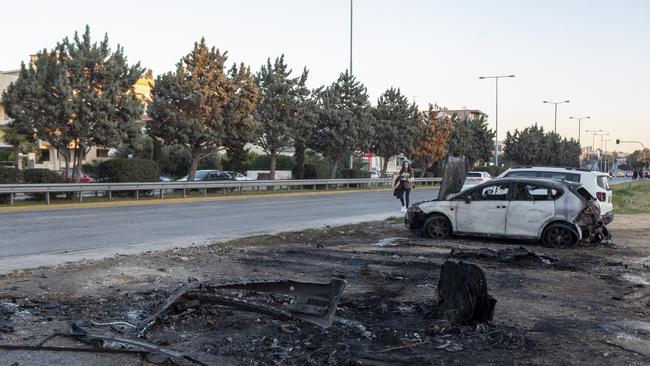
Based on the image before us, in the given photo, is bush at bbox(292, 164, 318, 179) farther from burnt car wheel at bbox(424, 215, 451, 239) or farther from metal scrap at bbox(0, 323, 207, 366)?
metal scrap at bbox(0, 323, 207, 366)

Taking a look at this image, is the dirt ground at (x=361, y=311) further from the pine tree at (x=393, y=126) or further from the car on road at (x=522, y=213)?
the pine tree at (x=393, y=126)

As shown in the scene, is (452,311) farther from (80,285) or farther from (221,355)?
(80,285)

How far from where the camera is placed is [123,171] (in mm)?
27891

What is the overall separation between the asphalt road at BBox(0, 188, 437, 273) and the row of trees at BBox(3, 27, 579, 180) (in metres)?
6.27

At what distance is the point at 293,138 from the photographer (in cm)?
4006

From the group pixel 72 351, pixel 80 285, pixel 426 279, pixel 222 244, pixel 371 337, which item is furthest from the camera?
pixel 222 244

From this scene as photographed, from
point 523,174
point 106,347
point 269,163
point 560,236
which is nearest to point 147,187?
point 523,174

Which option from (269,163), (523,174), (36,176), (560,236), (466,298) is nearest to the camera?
(466,298)

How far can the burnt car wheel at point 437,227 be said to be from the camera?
13266 millimetres

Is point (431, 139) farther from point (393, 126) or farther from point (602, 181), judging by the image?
point (602, 181)

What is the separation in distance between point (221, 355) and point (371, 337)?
1344 millimetres

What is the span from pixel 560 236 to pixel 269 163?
4219cm

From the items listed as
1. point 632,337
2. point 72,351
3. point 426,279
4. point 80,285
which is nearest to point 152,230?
point 80,285

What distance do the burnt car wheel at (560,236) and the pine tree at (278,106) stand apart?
2757cm
